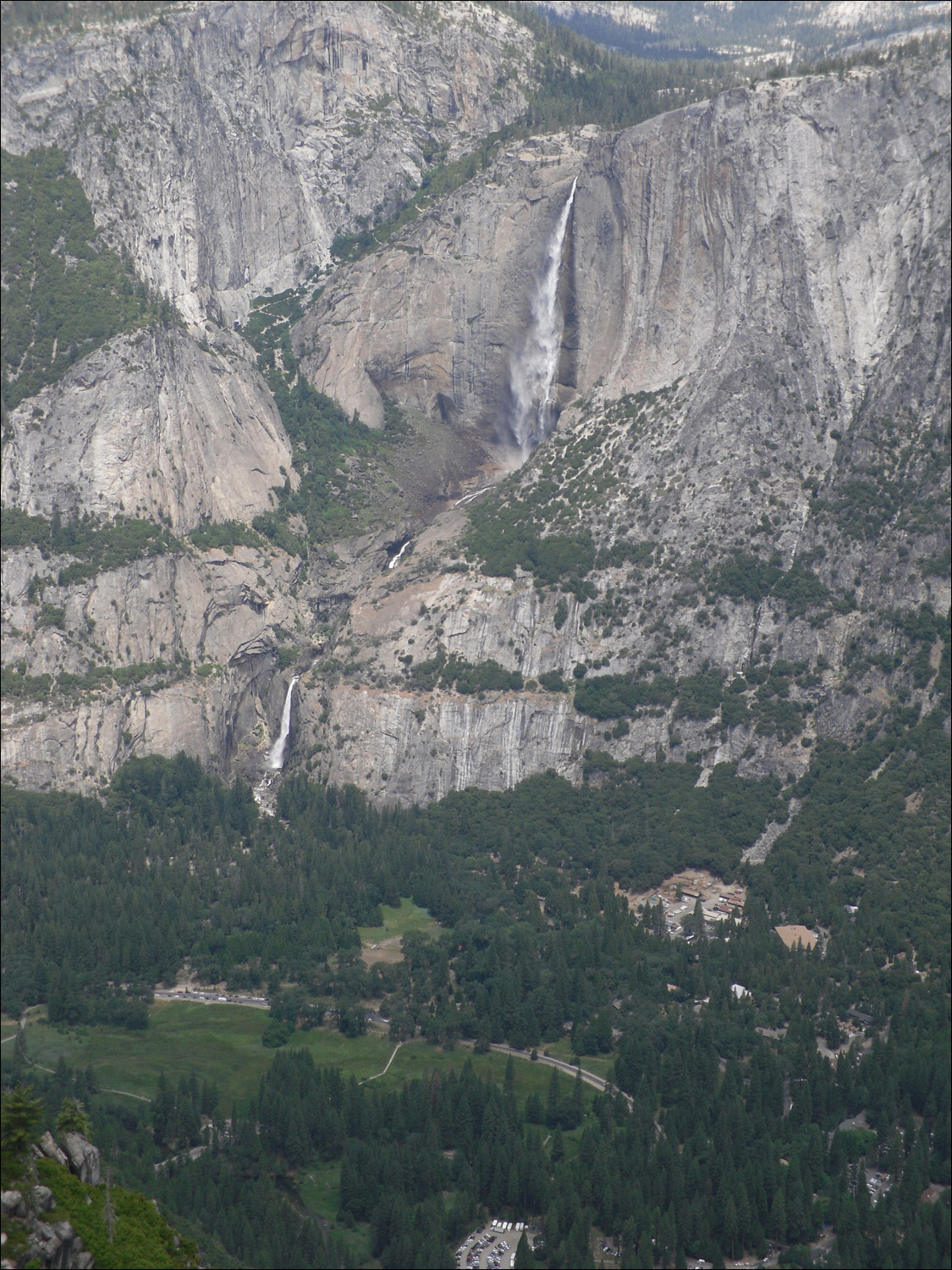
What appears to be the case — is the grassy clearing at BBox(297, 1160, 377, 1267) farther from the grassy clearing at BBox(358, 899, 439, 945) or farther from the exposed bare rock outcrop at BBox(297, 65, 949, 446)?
the exposed bare rock outcrop at BBox(297, 65, 949, 446)

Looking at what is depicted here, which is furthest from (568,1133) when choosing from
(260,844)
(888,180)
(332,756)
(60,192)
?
(60,192)

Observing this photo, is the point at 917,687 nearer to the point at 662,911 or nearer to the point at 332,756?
the point at 662,911

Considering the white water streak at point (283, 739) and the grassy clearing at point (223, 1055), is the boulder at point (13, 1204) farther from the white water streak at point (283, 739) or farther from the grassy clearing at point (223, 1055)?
the white water streak at point (283, 739)

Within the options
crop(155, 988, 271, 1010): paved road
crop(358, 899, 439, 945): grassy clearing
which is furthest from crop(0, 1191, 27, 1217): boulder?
crop(358, 899, 439, 945): grassy clearing

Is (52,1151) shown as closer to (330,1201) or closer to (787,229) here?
(330,1201)

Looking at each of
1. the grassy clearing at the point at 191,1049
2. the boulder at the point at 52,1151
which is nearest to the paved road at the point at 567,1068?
the grassy clearing at the point at 191,1049

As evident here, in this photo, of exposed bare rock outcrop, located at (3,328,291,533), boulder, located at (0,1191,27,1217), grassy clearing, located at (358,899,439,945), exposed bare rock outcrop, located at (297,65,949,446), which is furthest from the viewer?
exposed bare rock outcrop, located at (297,65,949,446)
